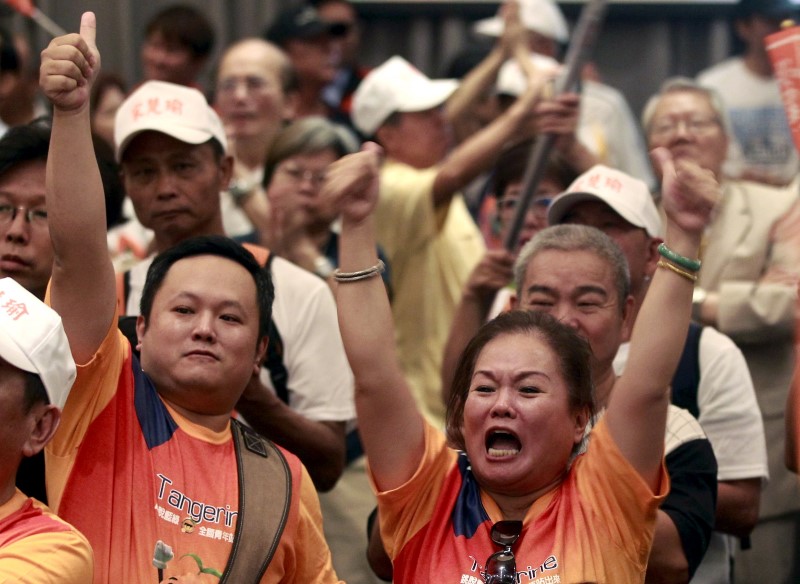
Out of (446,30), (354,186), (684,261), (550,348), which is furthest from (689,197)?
(446,30)

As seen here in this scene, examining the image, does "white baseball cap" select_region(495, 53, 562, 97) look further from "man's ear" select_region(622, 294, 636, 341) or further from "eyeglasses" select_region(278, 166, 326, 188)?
"man's ear" select_region(622, 294, 636, 341)

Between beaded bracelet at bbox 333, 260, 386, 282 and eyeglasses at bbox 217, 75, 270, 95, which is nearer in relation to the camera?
beaded bracelet at bbox 333, 260, 386, 282

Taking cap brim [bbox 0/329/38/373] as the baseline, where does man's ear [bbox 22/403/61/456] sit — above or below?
below

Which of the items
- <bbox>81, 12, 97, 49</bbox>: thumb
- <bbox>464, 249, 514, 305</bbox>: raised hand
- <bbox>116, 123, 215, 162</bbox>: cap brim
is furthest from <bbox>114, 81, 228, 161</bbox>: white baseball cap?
<bbox>81, 12, 97, 49</bbox>: thumb

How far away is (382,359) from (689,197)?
0.69 m

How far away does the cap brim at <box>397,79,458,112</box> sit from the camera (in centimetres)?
550

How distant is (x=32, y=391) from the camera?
9.00 feet

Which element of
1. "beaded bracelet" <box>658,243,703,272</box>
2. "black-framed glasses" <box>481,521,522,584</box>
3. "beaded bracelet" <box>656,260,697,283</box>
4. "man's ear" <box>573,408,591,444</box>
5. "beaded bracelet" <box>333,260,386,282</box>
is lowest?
"black-framed glasses" <box>481,521,522,584</box>

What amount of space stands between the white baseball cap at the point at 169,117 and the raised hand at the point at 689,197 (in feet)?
5.18

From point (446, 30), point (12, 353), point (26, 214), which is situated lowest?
point (12, 353)

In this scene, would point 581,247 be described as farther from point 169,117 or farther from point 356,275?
point 169,117

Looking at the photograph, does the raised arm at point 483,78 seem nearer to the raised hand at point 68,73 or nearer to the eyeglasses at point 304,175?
the eyeglasses at point 304,175

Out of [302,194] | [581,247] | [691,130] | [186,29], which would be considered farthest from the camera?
[186,29]

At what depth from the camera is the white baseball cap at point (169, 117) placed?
4.08m
